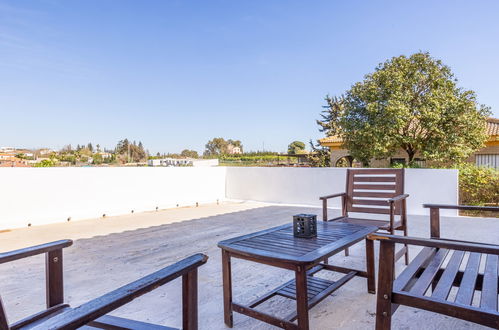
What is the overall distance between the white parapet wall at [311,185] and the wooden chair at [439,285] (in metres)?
4.44

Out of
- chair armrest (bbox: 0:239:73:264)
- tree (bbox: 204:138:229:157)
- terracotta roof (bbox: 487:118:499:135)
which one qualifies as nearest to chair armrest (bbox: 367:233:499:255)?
chair armrest (bbox: 0:239:73:264)

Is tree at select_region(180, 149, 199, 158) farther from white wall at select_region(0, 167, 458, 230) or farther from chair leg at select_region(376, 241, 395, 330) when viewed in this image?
chair leg at select_region(376, 241, 395, 330)

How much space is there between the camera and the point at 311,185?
727cm

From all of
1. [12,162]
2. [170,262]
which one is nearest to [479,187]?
[170,262]

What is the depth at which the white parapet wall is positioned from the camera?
18.9 ft

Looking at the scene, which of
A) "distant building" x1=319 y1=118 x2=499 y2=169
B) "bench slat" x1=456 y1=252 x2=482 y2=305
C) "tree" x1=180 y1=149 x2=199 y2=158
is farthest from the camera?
"tree" x1=180 y1=149 x2=199 y2=158

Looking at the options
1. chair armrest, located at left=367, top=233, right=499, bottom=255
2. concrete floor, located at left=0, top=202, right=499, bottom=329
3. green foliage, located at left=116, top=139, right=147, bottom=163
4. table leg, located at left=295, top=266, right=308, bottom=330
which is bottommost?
concrete floor, located at left=0, top=202, right=499, bottom=329

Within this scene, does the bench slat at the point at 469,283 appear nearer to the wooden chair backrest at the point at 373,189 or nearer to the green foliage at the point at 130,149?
the wooden chair backrest at the point at 373,189

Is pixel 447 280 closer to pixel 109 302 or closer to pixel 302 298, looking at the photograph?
pixel 302 298

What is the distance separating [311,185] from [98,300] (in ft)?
21.8

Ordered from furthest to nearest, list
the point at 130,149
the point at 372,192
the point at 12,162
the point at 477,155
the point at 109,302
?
1. the point at 130,149
2. the point at 477,155
3. the point at 12,162
4. the point at 372,192
5. the point at 109,302

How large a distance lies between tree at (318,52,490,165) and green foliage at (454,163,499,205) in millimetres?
3673

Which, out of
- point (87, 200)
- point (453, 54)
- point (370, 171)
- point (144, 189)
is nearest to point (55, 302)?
point (370, 171)

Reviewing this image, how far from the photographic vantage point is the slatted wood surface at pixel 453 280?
1362 mm
